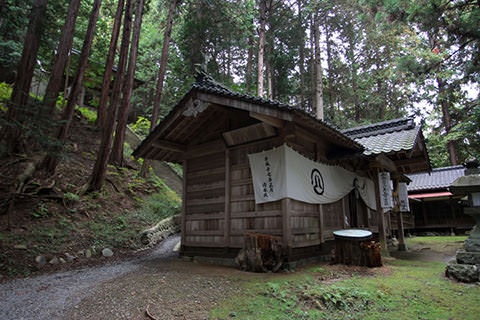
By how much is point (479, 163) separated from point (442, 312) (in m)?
4.71

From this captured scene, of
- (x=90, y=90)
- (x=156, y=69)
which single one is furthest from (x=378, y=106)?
(x=90, y=90)

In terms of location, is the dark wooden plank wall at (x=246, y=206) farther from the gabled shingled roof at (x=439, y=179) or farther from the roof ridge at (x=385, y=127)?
the gabled shingled roof at (x=439, y=179)

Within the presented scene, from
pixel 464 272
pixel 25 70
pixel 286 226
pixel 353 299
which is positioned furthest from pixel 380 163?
pixel 25 70

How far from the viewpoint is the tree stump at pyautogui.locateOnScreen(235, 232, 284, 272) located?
664 cm

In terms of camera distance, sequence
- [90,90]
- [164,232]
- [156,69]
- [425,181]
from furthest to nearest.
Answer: [156,69] < [425,181] < [90,90] < [164,232]

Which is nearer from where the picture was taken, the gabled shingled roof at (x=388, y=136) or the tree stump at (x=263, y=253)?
the tree stump at (x=263, y=253)

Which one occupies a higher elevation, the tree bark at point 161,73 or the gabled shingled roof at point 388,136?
the tree bark at point 161,73

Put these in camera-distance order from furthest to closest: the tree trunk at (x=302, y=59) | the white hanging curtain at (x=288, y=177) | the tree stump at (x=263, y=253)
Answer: the tree trunk at (x=302, y=59) → the white hanging curtain at (x=288, y=177) → the tree stump at (x=263, y=253)

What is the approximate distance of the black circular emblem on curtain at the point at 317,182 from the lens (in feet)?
26.9

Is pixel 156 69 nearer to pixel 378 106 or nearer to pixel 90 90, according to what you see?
pixel 90 90

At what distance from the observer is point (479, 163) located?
6.93 m

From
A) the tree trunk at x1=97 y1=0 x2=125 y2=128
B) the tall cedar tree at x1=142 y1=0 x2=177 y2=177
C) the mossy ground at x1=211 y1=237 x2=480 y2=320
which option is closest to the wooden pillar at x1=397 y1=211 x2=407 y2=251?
the mossy ground at x1=211 y1=237 x2=480 y2=320

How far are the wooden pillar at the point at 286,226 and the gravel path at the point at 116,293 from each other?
160 centimetres

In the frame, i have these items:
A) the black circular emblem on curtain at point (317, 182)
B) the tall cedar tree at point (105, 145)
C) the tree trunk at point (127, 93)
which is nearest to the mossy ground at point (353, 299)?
the black circular emblem on curtain at point (317, 182)
